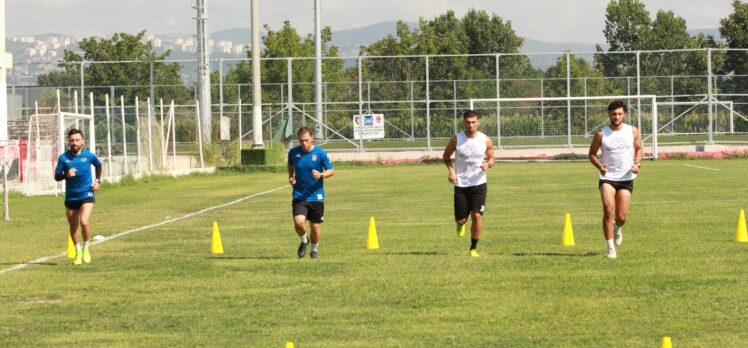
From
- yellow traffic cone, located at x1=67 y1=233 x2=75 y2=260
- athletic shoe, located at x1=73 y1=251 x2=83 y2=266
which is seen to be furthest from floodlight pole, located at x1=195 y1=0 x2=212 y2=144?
athletic shoe, located at x1=73 y1=251 x2=83 y2=266

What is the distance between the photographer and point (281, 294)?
45.1 feet

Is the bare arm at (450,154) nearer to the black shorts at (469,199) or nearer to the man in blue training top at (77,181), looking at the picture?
the black shorts at (469,199)

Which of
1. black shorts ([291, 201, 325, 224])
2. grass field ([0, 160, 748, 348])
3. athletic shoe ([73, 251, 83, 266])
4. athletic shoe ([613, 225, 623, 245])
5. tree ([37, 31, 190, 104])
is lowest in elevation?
grass field ([0, 160, 748, 348])

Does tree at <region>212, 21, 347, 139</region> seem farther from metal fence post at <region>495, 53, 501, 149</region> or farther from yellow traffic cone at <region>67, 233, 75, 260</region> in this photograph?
yellow traffic cone at <region>67, 233, 75, 260</region>

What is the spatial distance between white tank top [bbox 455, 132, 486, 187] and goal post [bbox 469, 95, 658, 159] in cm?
4286

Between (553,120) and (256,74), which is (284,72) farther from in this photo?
(256,74)

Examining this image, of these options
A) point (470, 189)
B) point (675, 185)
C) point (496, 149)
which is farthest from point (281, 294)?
point (496, 149)

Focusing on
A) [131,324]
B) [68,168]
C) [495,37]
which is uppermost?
[495,37]

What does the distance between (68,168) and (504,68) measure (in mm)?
50026

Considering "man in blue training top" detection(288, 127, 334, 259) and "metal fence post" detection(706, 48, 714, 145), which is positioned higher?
"metal fence post" detection(706, 48, 714, 145)

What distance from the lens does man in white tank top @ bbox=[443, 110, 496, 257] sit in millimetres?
17266

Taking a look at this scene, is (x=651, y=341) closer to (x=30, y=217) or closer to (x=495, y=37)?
(x=30, y=217)

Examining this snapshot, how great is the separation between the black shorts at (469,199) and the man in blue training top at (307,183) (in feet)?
5.26

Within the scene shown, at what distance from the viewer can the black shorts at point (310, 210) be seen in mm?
17297
